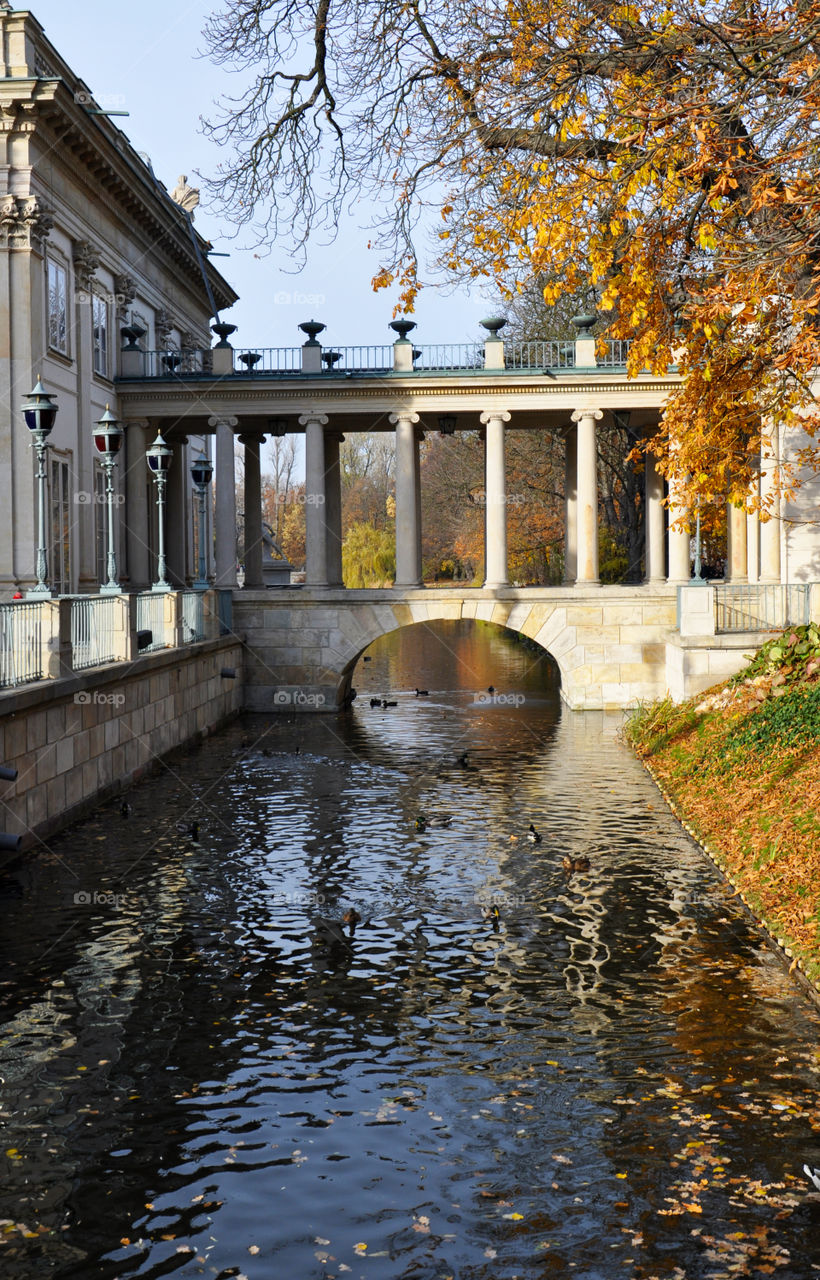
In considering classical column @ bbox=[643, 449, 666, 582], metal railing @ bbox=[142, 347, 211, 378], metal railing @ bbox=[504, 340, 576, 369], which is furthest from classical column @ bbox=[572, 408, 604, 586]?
metal railing @ bbox=[142, 347, 211, 378]

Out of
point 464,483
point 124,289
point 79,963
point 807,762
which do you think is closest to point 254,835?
point 79,963

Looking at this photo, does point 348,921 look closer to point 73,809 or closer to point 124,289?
point 73,809

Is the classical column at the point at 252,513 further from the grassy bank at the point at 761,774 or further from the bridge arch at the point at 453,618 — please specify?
the grassy bank at the point at 761,774

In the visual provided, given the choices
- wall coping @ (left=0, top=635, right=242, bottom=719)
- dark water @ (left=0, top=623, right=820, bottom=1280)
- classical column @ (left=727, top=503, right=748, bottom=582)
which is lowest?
dark water @ (left=0, top=623, right=820, bottom=1280)

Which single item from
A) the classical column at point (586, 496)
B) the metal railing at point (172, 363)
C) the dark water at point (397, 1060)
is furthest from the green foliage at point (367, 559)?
the dark water at point (397, 1060)

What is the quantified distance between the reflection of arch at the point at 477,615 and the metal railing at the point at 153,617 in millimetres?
8227

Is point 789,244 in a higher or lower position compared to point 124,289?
lower

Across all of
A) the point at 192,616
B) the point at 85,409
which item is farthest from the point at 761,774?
the point at 85,409

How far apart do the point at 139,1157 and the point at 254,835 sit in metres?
9.67

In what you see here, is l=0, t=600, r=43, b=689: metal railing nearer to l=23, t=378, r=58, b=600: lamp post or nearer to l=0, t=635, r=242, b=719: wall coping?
l=0, t=635, r=242, b=719: wall coping

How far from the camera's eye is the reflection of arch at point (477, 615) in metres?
32.8

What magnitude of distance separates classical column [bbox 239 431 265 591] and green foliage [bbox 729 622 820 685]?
17.7 m

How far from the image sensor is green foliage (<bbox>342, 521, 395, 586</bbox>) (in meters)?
73.3

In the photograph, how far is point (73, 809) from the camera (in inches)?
702
